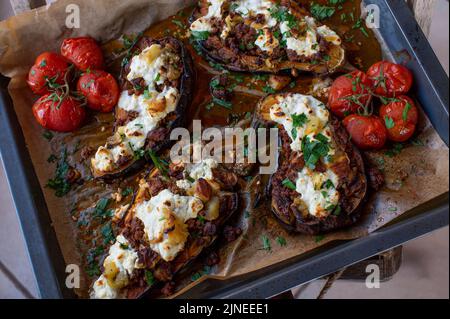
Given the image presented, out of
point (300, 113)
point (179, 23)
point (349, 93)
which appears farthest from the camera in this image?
point (179, 23)

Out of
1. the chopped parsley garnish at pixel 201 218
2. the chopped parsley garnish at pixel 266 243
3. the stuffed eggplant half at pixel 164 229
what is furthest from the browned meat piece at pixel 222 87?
the chopped parsley garnish at pixel 266 243

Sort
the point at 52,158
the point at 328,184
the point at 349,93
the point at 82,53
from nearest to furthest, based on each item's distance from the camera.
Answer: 1. the point at 328,184
2. the point at 349,93
3. the point at 52,158
4. the point at 82,53

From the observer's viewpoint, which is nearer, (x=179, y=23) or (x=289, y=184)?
(x=289, y=184)

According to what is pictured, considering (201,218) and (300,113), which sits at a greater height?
(300,113)

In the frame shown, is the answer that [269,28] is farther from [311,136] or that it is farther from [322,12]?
[311,136]

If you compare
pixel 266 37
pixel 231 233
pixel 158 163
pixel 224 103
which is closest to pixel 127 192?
pixel 158 163

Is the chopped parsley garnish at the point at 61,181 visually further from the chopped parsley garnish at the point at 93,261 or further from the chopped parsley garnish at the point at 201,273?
the chopped parsley garnish at the point at 201,273

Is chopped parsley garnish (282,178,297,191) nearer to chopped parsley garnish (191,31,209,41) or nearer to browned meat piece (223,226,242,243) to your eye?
browned meat piece (223,226,242,243)

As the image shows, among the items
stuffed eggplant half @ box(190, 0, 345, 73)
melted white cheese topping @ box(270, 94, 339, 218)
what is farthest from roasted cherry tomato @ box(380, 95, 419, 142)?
stuffed eggplant half @ box(190, 0, 345, 73)

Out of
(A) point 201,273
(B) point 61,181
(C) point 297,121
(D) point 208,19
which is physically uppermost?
(D) point 208,19
